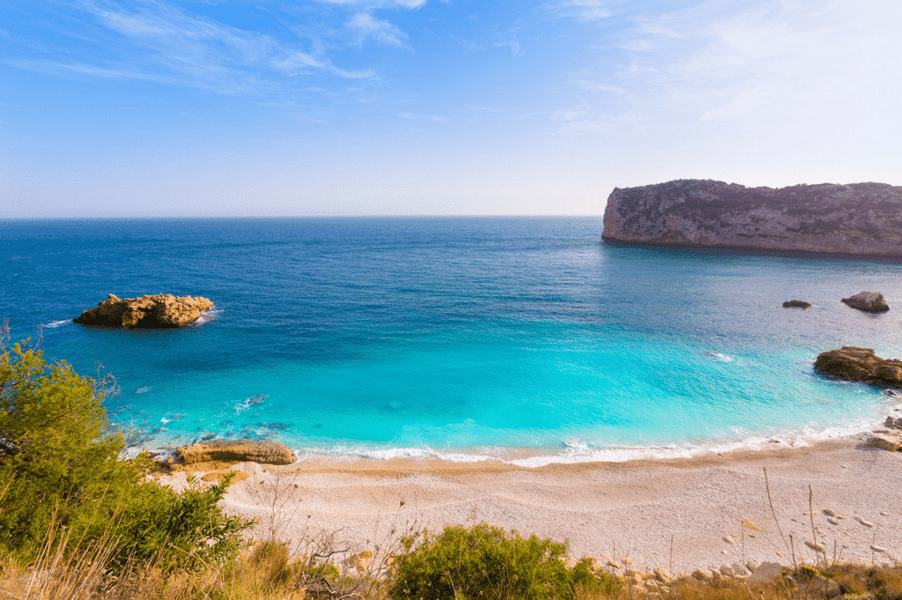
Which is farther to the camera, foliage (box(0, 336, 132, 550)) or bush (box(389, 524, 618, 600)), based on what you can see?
bush (box(389, 524, 618, 600))

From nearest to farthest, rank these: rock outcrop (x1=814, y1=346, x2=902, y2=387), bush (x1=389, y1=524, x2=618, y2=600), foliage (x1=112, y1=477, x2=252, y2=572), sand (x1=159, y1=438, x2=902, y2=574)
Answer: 1. bush (x1=389, y1=524, x2=618, y2=600)
2. foliage (x1=112, y1=477, x2=252, y2=572)
3. sand (x1=159, y1=438, x2=902, y2=574)
4. rock outcrop (x1=814, y1=346, x2=902, y2=387)

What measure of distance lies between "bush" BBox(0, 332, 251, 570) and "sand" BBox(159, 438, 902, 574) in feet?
10.6

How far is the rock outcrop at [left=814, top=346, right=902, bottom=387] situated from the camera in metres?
24.5

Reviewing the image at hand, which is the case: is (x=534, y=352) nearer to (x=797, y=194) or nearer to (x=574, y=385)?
(x=574, y=385)

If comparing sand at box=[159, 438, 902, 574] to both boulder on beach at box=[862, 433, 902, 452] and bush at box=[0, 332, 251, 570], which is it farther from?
bush at box=[0, 332, 251, 570]

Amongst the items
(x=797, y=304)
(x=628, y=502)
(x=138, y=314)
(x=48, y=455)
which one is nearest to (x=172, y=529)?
(x=48, y=455)

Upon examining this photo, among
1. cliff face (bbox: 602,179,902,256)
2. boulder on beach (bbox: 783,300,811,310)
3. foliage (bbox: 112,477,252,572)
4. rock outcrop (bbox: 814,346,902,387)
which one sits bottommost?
rock outcrop (bbox: 814,346,902,387)

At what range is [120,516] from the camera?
780 cm

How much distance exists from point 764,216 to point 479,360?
9545cm

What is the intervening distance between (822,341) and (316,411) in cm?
4209

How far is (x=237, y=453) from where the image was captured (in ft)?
56.8

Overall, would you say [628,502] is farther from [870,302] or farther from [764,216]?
[764,216]

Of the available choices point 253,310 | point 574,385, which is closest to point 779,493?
point 574,385

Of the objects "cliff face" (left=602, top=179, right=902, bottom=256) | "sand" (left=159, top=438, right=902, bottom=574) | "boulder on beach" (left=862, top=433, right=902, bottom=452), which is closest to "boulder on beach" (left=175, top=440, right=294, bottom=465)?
"sand" (left=159, top=438, right=902, bottom=574)
